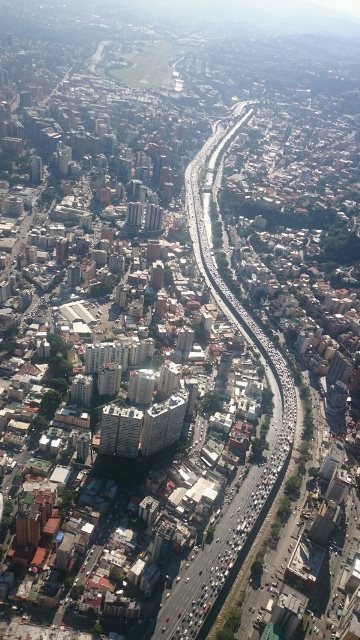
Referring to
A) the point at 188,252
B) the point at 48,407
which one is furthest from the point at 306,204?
the point at 48,407

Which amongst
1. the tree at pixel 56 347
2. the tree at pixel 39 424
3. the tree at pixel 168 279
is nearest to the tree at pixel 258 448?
the tree at pixel 39 424

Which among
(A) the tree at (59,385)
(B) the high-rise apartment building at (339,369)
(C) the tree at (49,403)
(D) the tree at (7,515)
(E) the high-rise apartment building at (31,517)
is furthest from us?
(B) the high-rise apartment building at (339,369)

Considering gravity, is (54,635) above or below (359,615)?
below

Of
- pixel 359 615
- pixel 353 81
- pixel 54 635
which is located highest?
pixel 353 81

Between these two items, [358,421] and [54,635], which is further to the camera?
[358,421]

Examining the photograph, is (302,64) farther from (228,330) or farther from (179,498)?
(179,498)

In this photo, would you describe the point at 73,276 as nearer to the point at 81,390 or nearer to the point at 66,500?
the point at 81,390

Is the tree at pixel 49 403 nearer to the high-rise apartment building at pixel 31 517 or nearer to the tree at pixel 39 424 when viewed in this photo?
the tree at pixel 39 424

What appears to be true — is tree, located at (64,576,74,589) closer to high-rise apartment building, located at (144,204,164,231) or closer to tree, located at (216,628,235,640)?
tree, located at (216,628,235,640)
